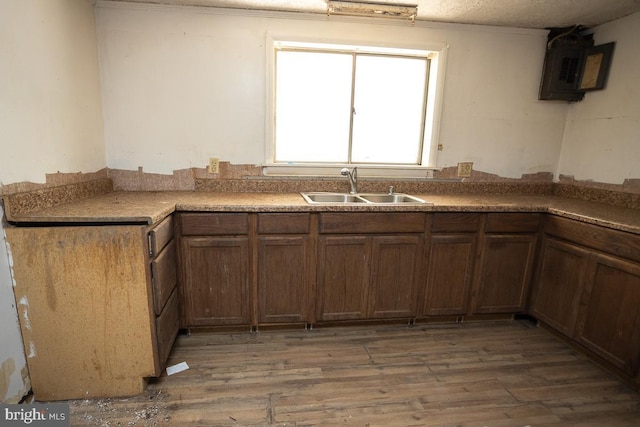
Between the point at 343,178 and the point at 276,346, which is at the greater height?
the point at 343,178

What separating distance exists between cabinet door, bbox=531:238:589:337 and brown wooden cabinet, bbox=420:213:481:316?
471 millimetres

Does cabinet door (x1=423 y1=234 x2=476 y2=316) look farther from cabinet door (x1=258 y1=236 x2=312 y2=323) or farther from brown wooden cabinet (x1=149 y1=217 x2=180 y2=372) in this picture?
brown wooden cabinet (x1=149 y1=217 x2=180 y2=372)

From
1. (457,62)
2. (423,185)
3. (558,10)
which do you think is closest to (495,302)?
(423,185)

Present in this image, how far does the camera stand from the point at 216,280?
2.04m

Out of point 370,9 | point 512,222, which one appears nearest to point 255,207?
point 370,9

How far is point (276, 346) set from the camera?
6.68 ft

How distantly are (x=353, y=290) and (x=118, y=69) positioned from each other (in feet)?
6.95

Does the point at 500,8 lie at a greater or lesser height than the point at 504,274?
greater

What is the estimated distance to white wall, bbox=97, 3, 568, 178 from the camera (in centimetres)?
220

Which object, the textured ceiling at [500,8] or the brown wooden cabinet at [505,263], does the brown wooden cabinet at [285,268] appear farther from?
the textured ceiling at [500,8]

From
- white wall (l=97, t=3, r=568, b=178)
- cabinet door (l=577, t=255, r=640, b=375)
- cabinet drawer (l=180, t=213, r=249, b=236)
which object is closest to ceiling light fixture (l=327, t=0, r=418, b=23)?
white wall (l=97, t=3, r=568, b=178)

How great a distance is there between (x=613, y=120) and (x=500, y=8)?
1130mm

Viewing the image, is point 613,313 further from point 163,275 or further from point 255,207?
point 163,275

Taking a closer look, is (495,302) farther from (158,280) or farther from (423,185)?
(158,280)
